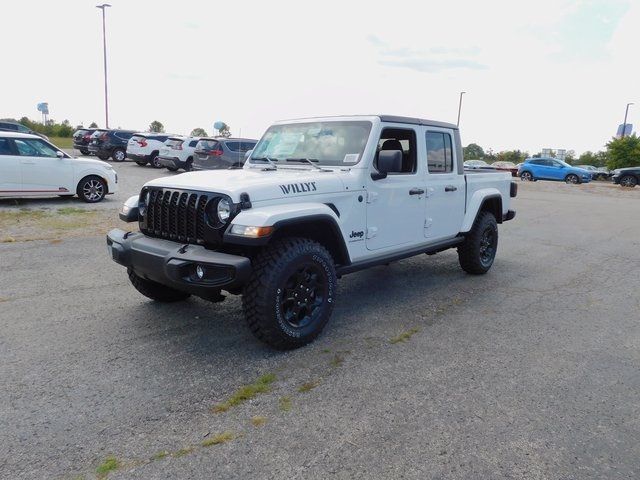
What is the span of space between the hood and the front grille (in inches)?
3.0

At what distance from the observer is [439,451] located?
109 inches

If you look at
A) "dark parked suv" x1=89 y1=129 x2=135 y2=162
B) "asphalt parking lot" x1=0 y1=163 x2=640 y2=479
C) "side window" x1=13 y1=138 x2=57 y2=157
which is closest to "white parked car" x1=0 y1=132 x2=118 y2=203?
"side window" x1=13 y1=138 x2=57 y2=157

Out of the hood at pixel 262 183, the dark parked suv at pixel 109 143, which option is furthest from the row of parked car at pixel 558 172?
the hood at pixel 262 183

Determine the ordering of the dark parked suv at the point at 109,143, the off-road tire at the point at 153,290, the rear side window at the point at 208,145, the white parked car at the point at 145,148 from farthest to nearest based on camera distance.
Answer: the dark parked suv at the point at 109,143 → the white parked car at the point at 145,148 → the rear side window at the point at 208,145 → the off-road tire at the point at 153,290

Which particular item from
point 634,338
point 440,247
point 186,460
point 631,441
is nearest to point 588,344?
point 634,338

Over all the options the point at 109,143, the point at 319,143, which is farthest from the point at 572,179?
the point at 319,143

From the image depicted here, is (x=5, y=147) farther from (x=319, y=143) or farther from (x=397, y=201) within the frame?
(x=397, y=201)

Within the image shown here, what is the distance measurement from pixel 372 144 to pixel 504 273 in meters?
3.28

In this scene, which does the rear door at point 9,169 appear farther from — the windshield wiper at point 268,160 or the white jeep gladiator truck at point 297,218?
the windshield wiper at point 268,160

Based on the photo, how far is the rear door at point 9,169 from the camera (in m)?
10.5

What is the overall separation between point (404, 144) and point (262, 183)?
6.55 ft

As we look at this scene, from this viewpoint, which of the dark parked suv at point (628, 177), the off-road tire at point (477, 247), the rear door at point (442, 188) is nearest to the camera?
the rear door at point (442, 188)

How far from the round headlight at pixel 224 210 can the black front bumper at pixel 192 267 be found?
10.3 inches

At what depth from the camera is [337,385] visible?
3473 millimetres
